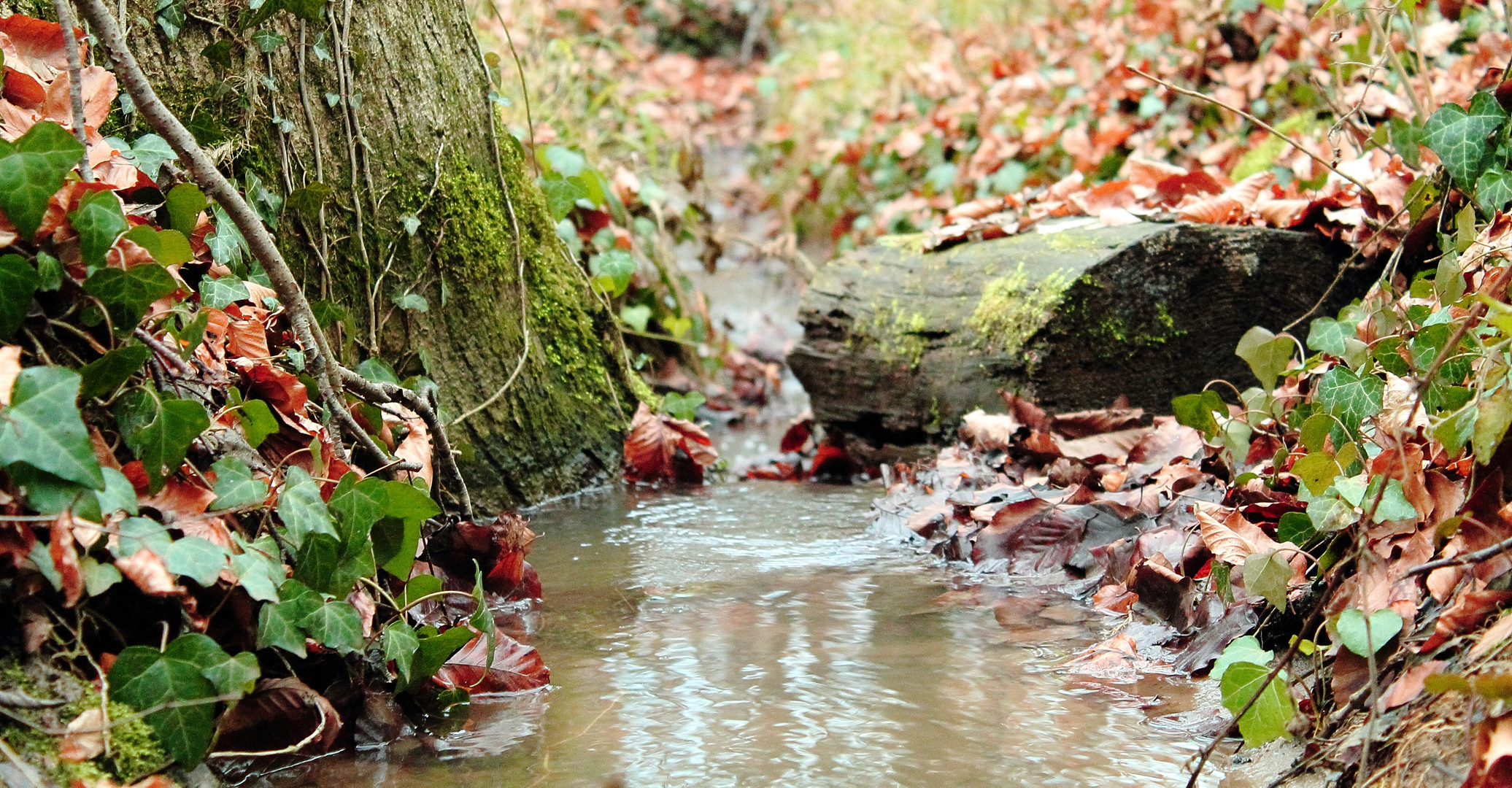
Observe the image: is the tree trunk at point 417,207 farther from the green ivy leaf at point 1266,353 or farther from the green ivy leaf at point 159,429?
the green ivy leaf at point 1266,353

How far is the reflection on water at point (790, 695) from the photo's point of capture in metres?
1.42

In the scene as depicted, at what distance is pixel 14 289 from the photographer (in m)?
1.32

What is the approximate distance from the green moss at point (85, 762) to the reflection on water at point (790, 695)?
202mm

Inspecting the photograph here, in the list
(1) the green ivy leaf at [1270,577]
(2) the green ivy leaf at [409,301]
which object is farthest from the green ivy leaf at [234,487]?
(1) the green ivy leaf at [1270,577]

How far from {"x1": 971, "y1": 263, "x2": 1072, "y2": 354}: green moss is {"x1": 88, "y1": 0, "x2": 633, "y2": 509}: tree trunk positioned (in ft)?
3.89

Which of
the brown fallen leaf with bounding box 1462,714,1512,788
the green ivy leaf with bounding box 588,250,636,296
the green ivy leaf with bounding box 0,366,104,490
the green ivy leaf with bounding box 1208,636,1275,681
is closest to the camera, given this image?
the brown fallen leaf with bounding box 1462,714,1512,788

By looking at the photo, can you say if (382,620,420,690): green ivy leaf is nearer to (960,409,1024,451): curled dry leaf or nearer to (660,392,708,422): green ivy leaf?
(960,409,1024,451): curled dry leaf

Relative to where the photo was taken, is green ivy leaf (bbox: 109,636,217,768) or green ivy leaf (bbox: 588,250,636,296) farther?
green ivy leaf (bbox: 588,250,636,296)

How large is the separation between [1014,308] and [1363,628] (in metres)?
2.05

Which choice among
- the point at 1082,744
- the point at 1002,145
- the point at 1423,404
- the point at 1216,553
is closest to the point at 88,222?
the point at 1082,744

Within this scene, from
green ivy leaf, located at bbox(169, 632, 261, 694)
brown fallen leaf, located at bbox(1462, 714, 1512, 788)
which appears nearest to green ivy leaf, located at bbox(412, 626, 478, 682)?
green ivy leaf, located at bbox(169, 632, 261, 694)

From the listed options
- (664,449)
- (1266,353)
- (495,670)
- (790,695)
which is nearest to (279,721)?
(495,670)

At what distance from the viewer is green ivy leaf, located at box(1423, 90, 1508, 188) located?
6.52 ft

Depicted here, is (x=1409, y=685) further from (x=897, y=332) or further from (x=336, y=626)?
(x=897, y=332)
